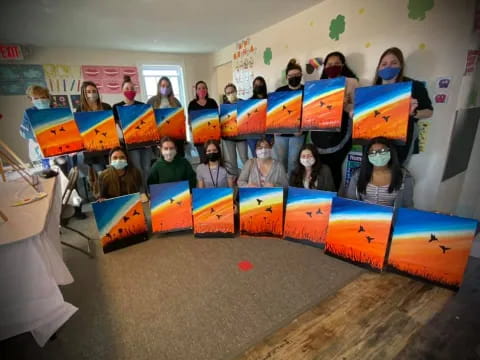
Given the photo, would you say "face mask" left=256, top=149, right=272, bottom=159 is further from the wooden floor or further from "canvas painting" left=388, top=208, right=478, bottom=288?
the wooden floor

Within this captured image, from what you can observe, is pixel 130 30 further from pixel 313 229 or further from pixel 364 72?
pixel 313 229

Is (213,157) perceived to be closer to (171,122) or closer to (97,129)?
(171,122)

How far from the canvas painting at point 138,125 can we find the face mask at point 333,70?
1.81 meters

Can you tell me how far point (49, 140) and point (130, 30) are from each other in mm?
2300

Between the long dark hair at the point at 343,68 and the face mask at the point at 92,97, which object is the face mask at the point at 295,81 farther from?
the face mask at the point at 92,97

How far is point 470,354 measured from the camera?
126 cm

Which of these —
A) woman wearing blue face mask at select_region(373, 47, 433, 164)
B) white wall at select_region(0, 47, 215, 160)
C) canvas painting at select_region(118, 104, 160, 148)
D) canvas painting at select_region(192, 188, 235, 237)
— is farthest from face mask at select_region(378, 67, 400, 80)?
white wall at select_region(0, 47, 215, 160)

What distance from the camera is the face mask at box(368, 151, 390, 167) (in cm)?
183

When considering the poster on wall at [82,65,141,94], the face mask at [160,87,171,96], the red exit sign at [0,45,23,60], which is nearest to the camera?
the face mask at [160,87,171,96]

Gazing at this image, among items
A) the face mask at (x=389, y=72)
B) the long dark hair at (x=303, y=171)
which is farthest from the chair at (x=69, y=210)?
the face mask at (x=389, y=72)

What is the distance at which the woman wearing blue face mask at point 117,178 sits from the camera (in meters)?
2.36

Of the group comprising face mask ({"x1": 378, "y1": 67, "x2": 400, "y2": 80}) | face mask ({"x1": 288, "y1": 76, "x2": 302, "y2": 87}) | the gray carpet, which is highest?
face mask ({"x1": 288, "y1": 76, "x2": 302, "y2": 87})

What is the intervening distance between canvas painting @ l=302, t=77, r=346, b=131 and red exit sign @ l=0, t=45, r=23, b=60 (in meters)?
4.71

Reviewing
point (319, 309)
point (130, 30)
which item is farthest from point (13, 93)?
point (319, 309)
